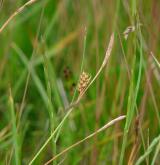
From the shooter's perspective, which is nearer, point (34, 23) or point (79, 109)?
point (79, 109)

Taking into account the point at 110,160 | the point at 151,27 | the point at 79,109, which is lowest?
the point at 110,160

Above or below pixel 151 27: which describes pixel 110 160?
below

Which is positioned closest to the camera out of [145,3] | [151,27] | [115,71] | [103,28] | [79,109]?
[151,27]

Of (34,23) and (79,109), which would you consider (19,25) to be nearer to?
(34,23)

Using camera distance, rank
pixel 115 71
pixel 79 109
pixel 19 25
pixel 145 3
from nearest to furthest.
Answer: pixel 79 109 < pixel 115 71 < pixel 145 3 < pixel 19 25

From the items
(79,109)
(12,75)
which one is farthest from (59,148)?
(12,75)

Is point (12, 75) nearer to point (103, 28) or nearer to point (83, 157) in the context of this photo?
point (103, 28)
